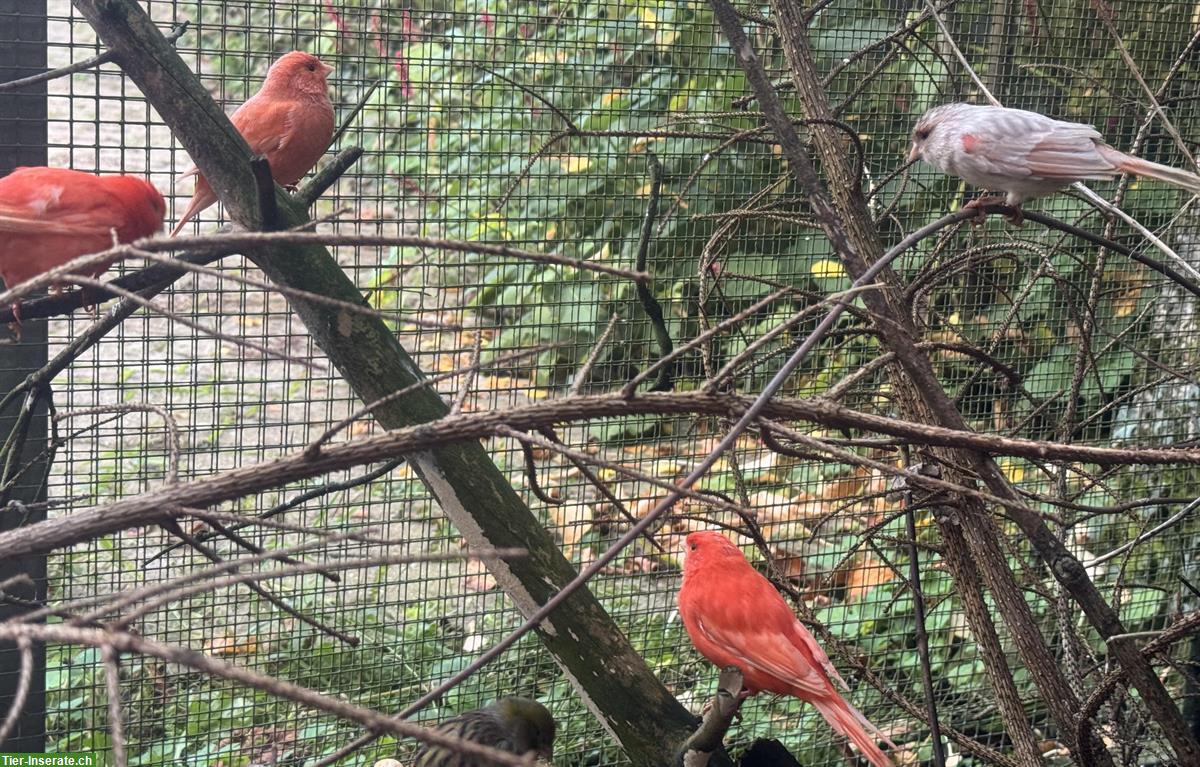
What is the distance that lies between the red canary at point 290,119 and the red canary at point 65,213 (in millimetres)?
186

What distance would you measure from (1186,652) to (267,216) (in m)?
3.13

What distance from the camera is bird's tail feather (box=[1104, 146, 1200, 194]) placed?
170cm

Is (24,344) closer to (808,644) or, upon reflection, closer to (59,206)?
(59,206)

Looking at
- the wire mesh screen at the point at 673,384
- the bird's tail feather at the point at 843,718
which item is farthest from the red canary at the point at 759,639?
the wire mesh screen at the point at 673,384

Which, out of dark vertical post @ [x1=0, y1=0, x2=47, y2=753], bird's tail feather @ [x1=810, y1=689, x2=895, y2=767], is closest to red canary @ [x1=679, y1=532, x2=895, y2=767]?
bird's tail feather @ [x1=810, y1=689, x2=895, y2=767]

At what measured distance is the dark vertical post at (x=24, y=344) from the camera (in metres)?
2.15

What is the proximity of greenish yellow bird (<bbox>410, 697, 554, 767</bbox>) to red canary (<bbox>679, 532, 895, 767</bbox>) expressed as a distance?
1.23 feet

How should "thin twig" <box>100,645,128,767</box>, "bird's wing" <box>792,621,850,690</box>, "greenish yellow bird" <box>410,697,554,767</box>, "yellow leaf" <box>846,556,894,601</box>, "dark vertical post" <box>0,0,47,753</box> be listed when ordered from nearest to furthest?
1. "thin twig" <box>100,645,128,767</box>
2. "greenish yellow bird" <box>410,697,554,767</box>
3. "bird's wing" <box>792,621,850,690</box>
4. "dark vertical post" <box>0,0,47,753</box>
5. "yellow leaf" <box>846,556,894,601</box>

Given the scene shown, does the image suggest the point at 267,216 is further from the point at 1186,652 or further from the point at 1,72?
the point at 1186,652

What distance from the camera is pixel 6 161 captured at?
2164 millimetres

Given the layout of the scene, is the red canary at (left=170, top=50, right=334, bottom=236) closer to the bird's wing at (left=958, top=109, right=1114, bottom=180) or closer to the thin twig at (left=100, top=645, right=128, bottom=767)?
the bird's wing at (left=958, top=109, right=1114, bottom=180)

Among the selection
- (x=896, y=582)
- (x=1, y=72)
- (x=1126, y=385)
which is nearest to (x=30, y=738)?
(x=1, y=72)

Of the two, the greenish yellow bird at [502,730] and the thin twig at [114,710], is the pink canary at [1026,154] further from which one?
the thin twig at [114,710]

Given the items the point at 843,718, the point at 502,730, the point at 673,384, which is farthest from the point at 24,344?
the point at 843,718
